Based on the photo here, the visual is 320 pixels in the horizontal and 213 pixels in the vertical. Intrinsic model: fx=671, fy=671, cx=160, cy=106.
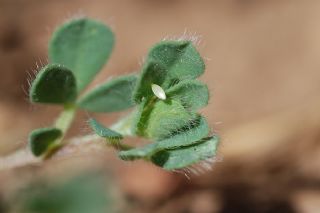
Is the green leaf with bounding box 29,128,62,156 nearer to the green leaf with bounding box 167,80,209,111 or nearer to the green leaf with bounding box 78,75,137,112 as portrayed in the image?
the green leaf with bounding box 78,75,137,112

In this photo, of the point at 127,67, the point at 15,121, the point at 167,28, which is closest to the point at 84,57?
the point at 15,121

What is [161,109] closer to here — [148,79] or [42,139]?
[148,79]

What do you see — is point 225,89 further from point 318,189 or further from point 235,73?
point 318,189

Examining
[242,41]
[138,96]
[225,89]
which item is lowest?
[138,96]

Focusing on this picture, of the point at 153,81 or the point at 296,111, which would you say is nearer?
the point at 153,81

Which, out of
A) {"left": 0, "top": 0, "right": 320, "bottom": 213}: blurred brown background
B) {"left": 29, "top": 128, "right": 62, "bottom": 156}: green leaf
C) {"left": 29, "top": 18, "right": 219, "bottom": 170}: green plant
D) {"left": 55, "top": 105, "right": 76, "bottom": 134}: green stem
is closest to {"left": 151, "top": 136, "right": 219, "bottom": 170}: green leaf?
{"left": 29, "top": 18, "right": 219, "bottom": 170}: green plant

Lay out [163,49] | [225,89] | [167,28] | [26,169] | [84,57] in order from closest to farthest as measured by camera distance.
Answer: [163,49] → [84,57] → [26,169] → [225,89] → [167,28]

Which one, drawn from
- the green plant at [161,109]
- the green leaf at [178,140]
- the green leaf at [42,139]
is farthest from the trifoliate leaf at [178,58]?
the green leaf at [42,139]
